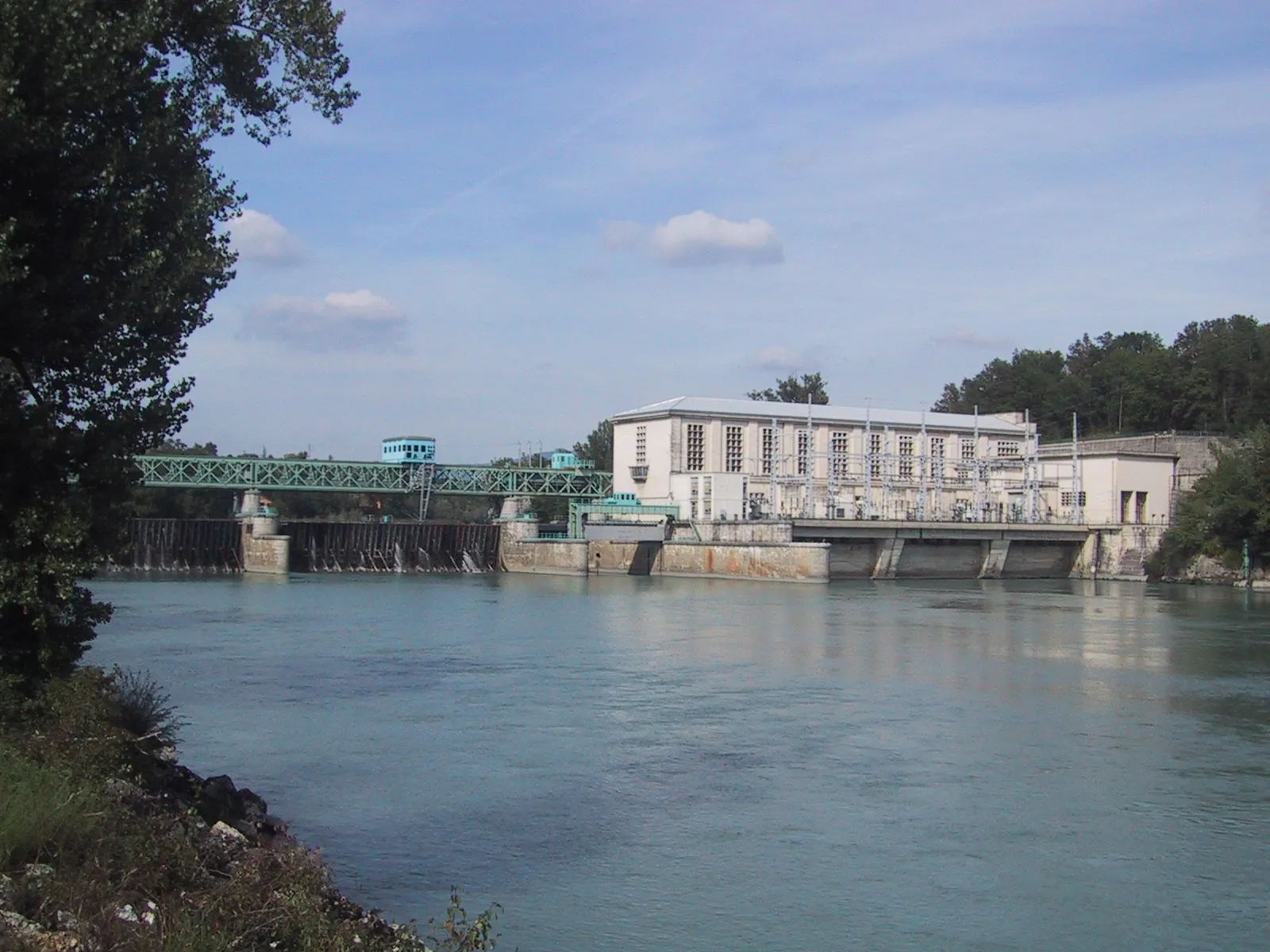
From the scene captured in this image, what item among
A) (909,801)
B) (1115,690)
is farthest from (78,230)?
(1115,690)

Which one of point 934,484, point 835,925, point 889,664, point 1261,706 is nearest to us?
point 835,925

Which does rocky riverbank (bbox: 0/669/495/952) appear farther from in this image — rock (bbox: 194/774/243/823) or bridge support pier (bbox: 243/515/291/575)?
bridge support pier (bbox: 243/515/291/575)

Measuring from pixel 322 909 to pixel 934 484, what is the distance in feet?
233

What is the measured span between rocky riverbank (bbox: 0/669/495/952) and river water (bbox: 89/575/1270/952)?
242 centimetres

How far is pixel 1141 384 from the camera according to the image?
315ft

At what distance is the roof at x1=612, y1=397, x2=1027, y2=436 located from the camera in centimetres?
7175

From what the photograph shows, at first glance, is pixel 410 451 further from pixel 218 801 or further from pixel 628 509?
pixel 218 801

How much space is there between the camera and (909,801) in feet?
50.3

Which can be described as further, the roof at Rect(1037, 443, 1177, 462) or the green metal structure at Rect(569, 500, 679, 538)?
the roof at Rect(1037, 443, 1177, 462)

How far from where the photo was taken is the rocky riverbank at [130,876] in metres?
6.66

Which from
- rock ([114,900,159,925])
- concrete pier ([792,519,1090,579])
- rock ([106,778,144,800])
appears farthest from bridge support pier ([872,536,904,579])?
rock ([114,900,159,925])

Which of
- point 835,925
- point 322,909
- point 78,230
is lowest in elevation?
point 835,925

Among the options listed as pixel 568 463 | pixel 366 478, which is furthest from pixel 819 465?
pixel 366 478

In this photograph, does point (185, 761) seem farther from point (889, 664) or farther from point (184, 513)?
point (184, 513)
